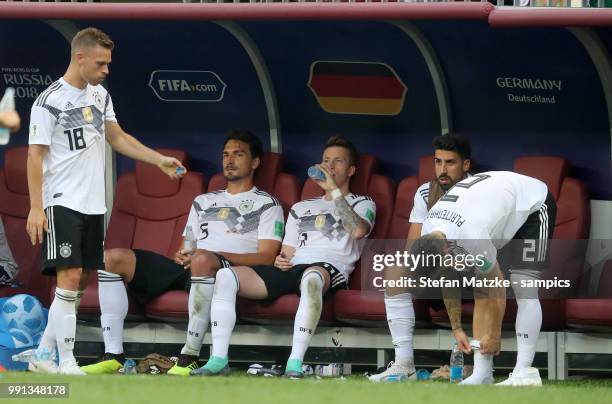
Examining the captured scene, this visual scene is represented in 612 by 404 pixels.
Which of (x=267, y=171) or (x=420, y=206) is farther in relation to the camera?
(x=267, y=171)

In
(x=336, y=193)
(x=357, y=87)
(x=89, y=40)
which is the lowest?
(x=336, y=193)

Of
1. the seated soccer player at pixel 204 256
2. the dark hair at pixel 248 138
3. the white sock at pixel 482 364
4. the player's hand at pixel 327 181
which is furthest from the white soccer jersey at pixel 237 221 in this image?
the white sock at pixel 482 364

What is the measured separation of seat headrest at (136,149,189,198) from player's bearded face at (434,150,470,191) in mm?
2079

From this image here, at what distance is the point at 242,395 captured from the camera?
693 centimetres

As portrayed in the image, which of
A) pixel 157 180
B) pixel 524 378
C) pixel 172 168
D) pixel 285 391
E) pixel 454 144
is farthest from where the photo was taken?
pixel 157 180

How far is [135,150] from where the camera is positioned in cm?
867

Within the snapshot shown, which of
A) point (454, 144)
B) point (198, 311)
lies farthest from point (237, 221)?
point (454, 144)

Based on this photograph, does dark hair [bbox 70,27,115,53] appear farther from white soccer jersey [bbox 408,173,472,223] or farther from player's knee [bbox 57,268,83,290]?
white soccer jersey [bbox 408,173,472,223]

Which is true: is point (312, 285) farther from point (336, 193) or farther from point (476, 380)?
point (476, 380)

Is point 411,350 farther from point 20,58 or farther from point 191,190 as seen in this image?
point 20,58

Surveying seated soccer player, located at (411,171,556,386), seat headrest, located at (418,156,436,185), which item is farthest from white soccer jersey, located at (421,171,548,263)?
seat headrest, located at (418,156,436,185)

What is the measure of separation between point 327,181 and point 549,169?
55.9 inches

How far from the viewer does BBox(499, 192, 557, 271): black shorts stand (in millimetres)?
8336

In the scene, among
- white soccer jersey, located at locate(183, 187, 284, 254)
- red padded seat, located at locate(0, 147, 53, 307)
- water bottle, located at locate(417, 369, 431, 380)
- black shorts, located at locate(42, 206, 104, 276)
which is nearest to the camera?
black shorts, located at locate(42, 206, 104, 276)
